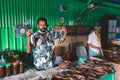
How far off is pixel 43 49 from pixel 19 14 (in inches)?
75.7

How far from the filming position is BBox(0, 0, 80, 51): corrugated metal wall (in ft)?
14.7

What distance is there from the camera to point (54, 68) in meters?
3.52

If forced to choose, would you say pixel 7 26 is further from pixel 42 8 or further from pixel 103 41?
pixel 103 41

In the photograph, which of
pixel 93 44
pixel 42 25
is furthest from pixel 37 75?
pixel 93 44

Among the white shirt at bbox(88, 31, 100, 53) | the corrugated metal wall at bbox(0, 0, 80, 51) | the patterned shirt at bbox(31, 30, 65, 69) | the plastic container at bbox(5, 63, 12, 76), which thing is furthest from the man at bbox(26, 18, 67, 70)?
the white shirt at bbox(88, 31, 100, 53)

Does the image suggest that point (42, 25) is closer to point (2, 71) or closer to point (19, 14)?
point (2, 71)

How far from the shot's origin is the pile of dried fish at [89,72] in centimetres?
284

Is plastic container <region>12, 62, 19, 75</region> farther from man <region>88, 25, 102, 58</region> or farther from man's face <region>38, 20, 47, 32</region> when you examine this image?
man <region>88, 25, 102, 58</region>

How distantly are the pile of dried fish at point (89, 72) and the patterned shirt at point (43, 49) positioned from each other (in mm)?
575

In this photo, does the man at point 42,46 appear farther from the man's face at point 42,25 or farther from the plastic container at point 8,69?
the plastic container at point 8,69

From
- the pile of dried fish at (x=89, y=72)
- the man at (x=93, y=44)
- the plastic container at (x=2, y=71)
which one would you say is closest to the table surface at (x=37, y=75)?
the plastic container at (x=2, y=71)

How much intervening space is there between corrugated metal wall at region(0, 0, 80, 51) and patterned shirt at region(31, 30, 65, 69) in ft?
5.21

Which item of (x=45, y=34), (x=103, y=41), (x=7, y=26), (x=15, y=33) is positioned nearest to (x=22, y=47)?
(x=15, y=33)

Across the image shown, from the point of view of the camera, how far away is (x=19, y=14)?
4723mm
